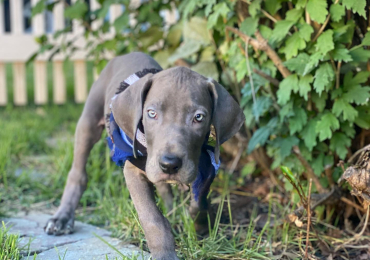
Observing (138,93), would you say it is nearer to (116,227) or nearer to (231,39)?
(116,227)

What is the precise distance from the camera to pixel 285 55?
12.8ft

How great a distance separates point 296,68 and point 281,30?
290 mm

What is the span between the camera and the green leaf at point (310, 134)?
381 centimetres

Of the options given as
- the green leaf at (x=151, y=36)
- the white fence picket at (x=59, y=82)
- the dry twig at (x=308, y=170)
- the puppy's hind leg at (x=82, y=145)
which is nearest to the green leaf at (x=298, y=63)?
the dry twig at (x=308, y=170)

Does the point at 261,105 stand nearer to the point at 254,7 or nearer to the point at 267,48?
the point at 267,48

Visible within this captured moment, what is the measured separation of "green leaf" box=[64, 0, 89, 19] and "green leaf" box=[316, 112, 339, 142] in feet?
9.19

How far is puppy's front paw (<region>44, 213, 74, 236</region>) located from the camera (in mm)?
3750

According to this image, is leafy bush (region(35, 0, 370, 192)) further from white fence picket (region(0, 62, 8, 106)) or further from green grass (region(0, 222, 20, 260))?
white fence picket (region(0, 62, 8, 106))

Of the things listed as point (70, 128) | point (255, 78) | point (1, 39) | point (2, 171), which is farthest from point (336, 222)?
point (1, 39)

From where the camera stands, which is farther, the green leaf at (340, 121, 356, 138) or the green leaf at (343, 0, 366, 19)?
the green leaf at (340, 121, 356, 138)

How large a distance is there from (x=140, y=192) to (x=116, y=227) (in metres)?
0.65

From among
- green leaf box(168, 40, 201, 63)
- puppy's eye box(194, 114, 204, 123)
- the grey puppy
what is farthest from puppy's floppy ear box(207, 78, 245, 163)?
green leaf box(168, 40, 201, 63)

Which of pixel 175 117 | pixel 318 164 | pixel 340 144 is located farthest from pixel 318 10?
pixel 175 117

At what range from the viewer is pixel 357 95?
3.59m
